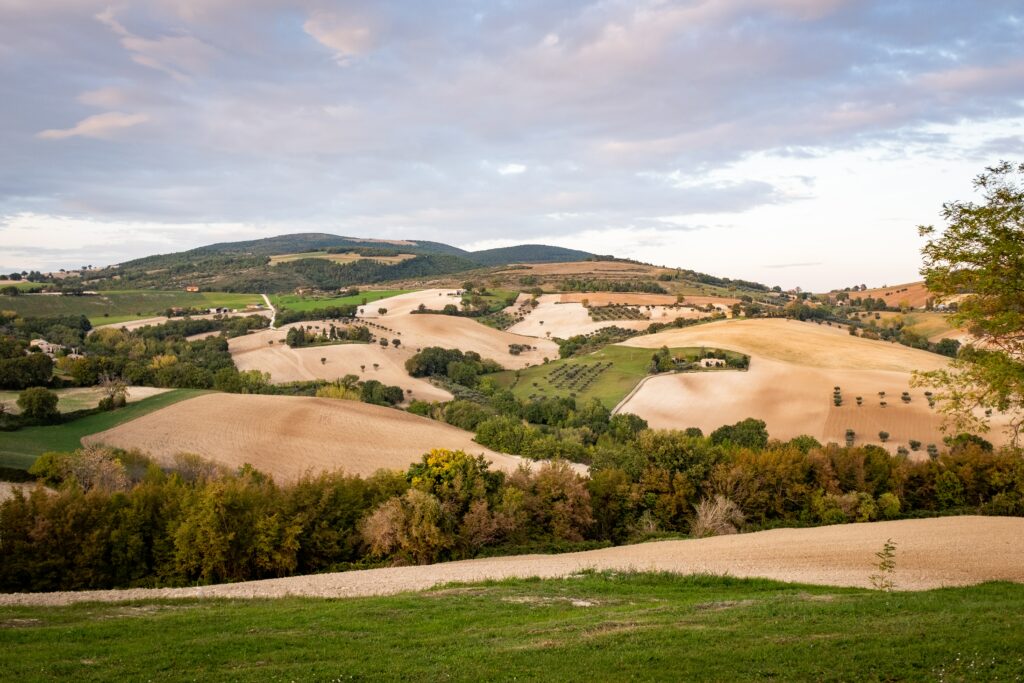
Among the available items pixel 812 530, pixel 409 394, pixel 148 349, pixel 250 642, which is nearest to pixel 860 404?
pixel 812 530

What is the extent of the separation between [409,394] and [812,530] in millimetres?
70371

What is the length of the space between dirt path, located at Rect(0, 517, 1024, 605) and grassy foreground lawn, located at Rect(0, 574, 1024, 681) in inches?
148

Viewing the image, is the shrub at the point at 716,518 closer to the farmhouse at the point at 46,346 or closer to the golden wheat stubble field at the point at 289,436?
the golden wheat stubble field at the point at 289,436

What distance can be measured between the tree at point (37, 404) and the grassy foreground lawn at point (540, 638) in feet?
173

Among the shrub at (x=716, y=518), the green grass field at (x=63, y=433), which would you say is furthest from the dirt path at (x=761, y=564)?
the green grass field at (x=63, y=433)

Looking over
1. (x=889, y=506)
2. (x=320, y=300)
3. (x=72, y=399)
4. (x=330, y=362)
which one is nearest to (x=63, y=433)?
(x=72, y=399)

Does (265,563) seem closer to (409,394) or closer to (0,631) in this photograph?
(0,631)

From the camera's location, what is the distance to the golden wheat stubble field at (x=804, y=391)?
75.9 metres

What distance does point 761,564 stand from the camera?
30609mm

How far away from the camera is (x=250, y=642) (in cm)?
1705

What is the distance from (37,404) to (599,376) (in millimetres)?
70865

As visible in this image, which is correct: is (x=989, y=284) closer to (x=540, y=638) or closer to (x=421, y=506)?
(x=540, y=638)

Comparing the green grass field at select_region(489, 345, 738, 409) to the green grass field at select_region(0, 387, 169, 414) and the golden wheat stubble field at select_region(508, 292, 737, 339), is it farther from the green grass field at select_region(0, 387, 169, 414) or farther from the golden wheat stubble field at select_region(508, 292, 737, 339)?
the green grass field at select_region(0, 387, 169, 414)

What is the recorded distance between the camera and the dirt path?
2698cm
